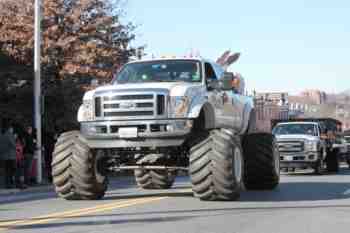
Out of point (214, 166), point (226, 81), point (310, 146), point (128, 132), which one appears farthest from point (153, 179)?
point (310, 146)

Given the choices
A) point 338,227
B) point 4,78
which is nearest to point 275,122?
point 4,78

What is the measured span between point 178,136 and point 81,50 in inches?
633

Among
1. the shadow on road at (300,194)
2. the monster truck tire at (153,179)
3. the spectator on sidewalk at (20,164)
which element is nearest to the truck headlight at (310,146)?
the shadow on road at (300,194)

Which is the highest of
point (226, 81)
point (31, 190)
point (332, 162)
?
point (226, 81)

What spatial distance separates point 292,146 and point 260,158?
10714 millimetres

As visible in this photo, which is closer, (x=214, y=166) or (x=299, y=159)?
(x=214, y=166)

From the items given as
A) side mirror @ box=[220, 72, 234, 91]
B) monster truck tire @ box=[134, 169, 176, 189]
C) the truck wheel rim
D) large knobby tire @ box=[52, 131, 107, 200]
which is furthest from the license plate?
monster truck tire @ box=[134, 169, 176, 189]

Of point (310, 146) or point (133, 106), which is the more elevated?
point (133, 106)

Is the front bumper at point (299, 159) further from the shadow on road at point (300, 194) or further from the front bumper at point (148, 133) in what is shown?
the front bumper at point (148, 133)

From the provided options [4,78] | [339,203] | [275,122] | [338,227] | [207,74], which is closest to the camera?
[338,227]

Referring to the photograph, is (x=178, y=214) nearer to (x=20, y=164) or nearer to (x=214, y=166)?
(x=214, y=166)

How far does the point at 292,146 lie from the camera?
2733 cm

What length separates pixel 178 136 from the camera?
1348 cm

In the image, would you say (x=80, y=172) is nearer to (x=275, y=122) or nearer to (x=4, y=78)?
(x=4, y=78)
